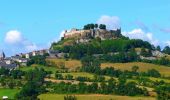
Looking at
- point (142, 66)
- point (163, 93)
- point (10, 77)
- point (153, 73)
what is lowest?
point (163, 93)

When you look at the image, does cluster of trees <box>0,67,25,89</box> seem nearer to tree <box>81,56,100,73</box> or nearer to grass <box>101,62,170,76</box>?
tree <box>81,56,100,73</box>

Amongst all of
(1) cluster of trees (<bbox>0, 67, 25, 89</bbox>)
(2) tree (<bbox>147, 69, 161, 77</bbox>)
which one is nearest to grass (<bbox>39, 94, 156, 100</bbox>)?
(1) cluster of trees (<bbox>0, 67, 25, 89</bbox>)

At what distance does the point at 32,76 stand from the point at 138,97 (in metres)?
42.5

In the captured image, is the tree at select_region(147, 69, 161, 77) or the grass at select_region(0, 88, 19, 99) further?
the tree at select_region(147, 69, 161, 77)

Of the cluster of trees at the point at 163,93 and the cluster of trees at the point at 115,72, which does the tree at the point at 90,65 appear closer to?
the cluster of trees at the point at 115,72

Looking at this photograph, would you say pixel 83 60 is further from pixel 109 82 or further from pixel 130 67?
pixel 109 82

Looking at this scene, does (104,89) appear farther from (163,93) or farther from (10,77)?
(10,77)

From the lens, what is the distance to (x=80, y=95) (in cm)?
12938

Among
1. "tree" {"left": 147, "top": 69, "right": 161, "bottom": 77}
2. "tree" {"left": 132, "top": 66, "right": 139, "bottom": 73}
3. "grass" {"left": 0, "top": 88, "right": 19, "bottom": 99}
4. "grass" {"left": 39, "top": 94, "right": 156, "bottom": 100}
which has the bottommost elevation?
"grass" {"left": 39, "top": 94, "right": 156, "bottom": 100}

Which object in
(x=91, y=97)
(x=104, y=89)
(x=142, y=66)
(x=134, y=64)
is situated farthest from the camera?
(x=134, y=64)

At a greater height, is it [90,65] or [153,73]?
[90,65]

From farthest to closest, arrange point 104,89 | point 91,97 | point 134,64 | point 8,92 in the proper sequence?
point 134,64 → point 8,92 → point 104,89 → point 91,97

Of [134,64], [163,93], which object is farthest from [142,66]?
[163,93]

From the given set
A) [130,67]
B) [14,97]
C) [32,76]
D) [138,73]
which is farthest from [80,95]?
[130,67]
